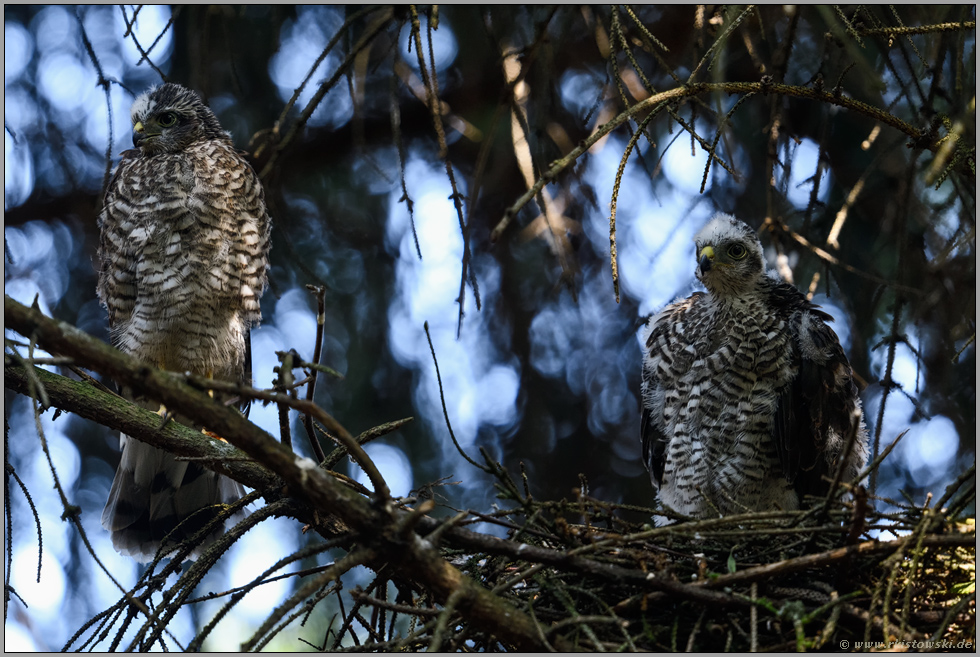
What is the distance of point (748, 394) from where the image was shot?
11.6 ft

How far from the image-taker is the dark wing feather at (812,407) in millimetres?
3451

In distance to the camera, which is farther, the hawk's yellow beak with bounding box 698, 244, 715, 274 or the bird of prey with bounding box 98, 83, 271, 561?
the bird of prey with bounding box 98, 83, 271, 561

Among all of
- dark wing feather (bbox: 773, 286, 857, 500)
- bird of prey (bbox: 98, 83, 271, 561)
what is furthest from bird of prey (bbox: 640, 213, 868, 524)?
bird of prey (bbox: 98, 83, 271, 561)

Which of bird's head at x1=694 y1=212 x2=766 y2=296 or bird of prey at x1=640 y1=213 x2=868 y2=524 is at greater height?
bird's head at x1=694 y1=212 x2=766 y2=296

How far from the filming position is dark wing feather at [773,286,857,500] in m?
3.45

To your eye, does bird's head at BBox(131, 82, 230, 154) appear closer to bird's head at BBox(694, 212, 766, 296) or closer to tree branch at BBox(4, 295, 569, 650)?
bird's head at BBox(694, 212, 766, 296)

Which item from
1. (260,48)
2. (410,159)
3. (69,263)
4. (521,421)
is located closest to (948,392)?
(521,421)

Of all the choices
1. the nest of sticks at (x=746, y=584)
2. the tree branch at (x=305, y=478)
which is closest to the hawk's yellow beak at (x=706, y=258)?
the nest of sticks at (x=746, y=584)

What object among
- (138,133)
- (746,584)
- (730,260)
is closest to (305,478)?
(746,584)

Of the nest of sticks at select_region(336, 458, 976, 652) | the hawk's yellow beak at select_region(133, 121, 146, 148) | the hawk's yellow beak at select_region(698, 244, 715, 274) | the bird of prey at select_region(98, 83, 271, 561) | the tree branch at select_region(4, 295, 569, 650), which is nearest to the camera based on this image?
the tree branch at select_region(4, 295, 569, 650)

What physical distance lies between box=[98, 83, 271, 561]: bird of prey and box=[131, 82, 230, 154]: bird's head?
167mm

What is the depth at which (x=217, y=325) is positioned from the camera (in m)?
4.12

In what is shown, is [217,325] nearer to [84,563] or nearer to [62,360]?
[84,563]

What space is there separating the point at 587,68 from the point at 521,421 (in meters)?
2.21
